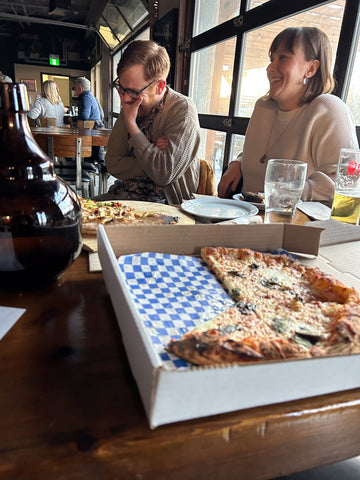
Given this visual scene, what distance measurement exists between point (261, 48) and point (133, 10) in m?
4.46

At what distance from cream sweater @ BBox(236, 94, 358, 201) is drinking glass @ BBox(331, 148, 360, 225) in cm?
35

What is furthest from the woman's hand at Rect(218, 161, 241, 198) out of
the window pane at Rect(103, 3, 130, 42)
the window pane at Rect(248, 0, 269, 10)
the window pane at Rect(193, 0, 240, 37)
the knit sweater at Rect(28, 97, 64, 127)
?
the window pane at Rect(103, 3, 130, 42)

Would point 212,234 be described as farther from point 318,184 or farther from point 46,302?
point 318,184

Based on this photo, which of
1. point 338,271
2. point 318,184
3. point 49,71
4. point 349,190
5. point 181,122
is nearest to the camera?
point 338,271

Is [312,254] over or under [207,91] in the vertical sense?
under

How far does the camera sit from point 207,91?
4.34 meters

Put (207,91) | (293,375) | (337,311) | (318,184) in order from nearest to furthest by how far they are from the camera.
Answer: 1. (293,375)
2. (337,311)
3. (318,184)
4. (207,91)

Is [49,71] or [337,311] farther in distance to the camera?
[49,71]

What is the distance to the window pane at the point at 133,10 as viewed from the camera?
621cm

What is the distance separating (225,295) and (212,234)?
0.19 meters

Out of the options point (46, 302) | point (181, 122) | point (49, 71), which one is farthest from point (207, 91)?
point (49, 71)

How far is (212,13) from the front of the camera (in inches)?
158

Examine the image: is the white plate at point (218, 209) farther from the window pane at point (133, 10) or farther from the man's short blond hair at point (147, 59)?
the window pane at point (133, 10)

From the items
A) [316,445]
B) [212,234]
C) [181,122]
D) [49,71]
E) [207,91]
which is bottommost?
[316,445]
